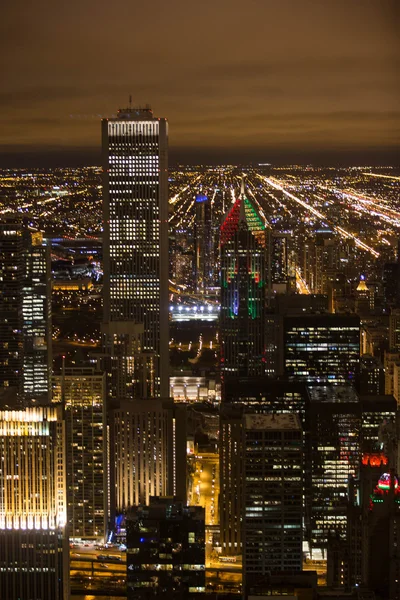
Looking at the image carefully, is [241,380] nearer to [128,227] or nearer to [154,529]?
[128,227]

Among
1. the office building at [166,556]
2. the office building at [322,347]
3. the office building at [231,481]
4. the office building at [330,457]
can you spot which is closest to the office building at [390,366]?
the office building at [322,347]

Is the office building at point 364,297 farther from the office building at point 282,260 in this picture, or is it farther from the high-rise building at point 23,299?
the high-rise building at point 23,299

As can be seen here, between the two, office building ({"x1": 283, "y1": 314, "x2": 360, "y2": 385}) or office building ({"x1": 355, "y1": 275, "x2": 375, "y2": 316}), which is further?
office building ({"x1": 355, "y1": 275, "x2": 375, "y2": 316})

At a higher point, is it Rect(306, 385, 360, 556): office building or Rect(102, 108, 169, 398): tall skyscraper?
Rect(102, 108, 169, 398): tall skyscraper

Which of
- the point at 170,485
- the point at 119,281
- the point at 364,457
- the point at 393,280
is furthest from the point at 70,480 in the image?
the point at 393,280

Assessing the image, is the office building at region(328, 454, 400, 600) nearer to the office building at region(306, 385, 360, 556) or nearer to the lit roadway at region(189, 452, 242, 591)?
the office building at region(306, 385, 360, 556)

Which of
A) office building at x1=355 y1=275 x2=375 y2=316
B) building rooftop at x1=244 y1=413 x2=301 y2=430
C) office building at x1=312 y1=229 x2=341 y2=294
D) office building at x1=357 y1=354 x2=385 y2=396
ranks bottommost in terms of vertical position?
office building at x1=357 y1=354 x2=385 y2=396

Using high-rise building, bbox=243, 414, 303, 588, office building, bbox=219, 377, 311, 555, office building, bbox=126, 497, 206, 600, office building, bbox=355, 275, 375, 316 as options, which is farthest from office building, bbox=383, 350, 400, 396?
office building, bbox=126, 497, 206, 600
